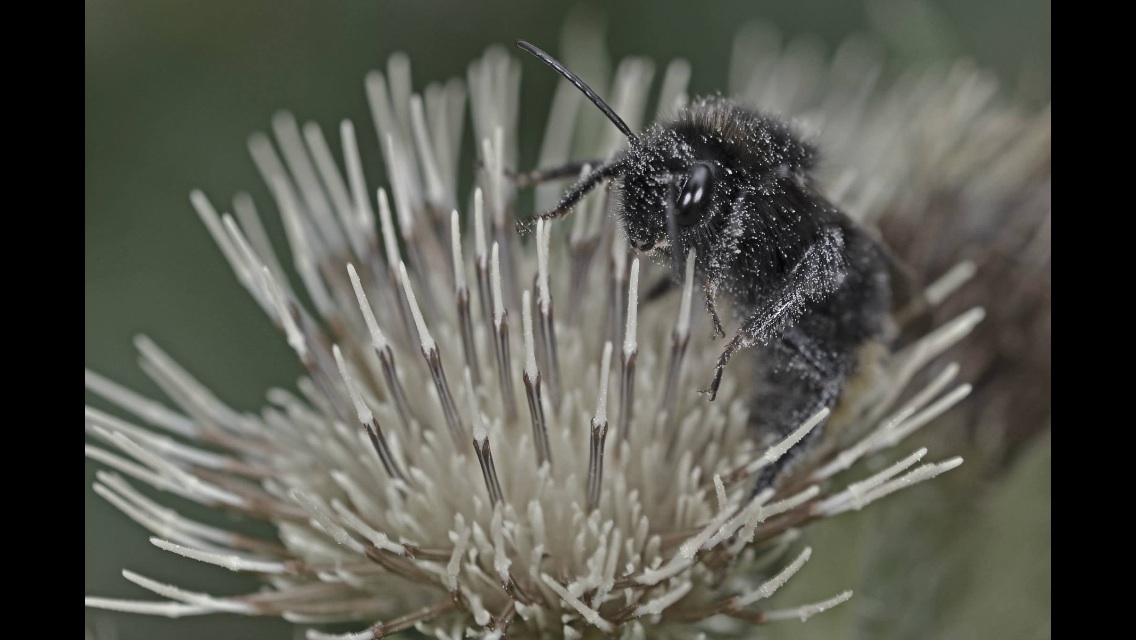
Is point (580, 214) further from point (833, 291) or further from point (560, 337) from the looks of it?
point (833, 291)

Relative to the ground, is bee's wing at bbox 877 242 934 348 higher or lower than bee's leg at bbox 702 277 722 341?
higher

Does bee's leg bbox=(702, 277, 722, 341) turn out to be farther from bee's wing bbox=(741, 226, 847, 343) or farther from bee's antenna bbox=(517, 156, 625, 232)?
bee's antenna bbox=(517, 156, 625, 232)

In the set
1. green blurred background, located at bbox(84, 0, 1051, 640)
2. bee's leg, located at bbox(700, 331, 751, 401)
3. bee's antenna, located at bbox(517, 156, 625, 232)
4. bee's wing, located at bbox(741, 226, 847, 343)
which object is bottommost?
bee's leg, located at bbox(700, 331, 751, 401)

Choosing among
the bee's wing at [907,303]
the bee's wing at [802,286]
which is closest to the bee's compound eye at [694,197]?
the bee's wing at [802,286]

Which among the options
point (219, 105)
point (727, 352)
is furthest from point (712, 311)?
point (219, 105)

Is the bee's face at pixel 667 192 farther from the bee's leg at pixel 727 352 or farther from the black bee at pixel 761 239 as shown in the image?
the bee's leg at pixel 727 352

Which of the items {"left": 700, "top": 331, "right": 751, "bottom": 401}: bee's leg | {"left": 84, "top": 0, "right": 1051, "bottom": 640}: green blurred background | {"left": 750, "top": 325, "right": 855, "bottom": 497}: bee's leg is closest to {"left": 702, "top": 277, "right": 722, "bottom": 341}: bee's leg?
{"left": 700, "top": 331, "right": 751, "bottom": 401}: bee's leg

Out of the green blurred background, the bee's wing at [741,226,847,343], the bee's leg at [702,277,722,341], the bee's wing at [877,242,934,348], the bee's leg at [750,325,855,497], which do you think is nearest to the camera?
the bee's leg at [702,277,722,341]

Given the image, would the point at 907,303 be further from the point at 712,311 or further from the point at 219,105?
the point at 219,105
